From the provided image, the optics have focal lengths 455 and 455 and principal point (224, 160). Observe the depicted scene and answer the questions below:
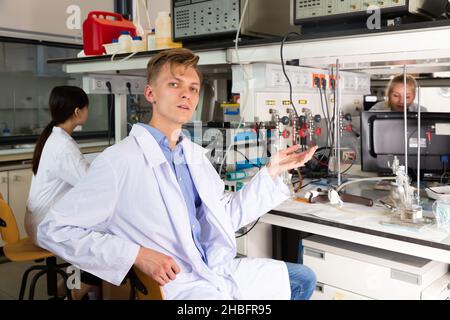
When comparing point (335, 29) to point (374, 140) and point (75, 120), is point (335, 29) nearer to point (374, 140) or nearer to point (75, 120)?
point (374, 140)

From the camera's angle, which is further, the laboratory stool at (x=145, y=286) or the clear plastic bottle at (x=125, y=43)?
the clear plastic bottle at (x=125, y=43)

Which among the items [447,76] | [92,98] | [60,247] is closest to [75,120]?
[60,247]

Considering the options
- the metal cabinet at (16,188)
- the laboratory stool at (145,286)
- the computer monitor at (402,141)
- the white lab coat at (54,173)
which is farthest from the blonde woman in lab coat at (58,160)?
the computer monitor at (402,141)

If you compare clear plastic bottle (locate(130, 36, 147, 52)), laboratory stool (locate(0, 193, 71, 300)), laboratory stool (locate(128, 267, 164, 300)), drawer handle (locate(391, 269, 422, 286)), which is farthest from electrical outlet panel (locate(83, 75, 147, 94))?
drawer handle (locate(391, 269, 422, 286))

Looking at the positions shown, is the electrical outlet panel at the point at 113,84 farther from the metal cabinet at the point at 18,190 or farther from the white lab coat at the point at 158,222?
the white lab coat at the point at 158,222

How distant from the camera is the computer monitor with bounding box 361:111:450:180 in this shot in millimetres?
2188

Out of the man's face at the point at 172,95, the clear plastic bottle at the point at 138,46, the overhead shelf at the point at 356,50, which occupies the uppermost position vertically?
the clear plastic bottle at the point at 138,46

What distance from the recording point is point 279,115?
244 cm

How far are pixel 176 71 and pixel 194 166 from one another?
0.34m

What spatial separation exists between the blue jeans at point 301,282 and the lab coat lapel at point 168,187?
44 centimetres

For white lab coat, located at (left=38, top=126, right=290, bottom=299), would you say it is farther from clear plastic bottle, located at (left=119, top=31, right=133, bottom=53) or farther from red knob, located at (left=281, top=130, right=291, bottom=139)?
clear plastic bottle, located at (left=119, top=31, right=133, bottom=53)

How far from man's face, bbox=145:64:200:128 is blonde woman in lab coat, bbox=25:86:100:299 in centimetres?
84

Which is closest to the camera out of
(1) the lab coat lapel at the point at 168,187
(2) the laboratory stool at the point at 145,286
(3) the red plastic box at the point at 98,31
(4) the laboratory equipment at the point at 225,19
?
(2) the laboratory stool at the point at 145,286

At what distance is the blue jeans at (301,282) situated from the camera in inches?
66.3
